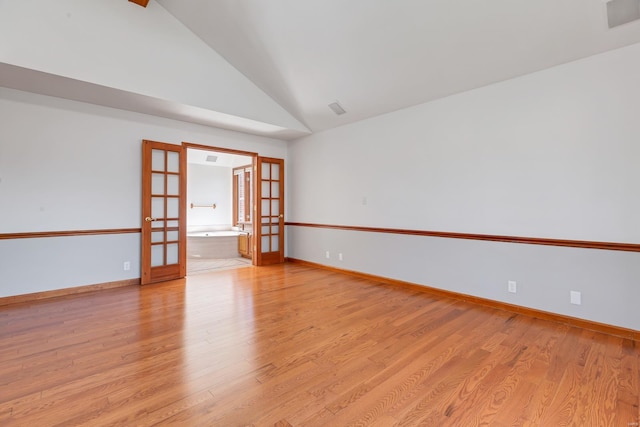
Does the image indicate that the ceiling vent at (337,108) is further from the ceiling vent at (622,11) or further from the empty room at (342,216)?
the ceiling vent at (622,11)

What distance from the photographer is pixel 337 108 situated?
15.2 feet

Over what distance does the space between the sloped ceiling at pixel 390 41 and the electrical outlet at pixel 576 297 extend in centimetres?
224

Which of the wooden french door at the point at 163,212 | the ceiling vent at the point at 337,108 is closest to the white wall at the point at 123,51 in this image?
the wooden french door at the point at 163,212

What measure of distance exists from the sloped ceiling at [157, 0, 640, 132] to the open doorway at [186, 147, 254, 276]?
10.7 ft

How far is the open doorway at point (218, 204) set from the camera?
266 inches

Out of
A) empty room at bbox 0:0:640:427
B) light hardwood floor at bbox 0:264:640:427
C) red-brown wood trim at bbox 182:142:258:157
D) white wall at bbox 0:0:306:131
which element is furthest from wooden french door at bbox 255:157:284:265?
light hardwood floor at bbox 0:264:640:427

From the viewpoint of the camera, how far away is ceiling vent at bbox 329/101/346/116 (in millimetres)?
4537

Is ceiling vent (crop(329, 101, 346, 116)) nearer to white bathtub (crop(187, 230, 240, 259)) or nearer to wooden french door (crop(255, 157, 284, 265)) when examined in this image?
wooden french door (crop(255, 157, 284, 265))

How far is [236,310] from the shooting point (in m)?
3.28

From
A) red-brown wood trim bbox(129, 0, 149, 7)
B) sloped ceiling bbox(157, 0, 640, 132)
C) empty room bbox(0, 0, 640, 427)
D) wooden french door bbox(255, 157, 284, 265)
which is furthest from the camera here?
wooden french door bbox(255, 157, 284, 265)

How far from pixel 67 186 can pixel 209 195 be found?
14.3 feet

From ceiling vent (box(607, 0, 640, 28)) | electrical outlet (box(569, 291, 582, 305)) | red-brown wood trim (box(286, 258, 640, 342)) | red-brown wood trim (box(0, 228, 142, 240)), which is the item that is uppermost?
ceiling vent (box(607, 0, 640, 28))

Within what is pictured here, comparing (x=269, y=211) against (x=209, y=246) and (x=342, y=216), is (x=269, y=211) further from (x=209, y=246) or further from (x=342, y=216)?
(x=209, y=246)

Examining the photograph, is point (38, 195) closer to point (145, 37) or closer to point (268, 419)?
point (145, 37)
